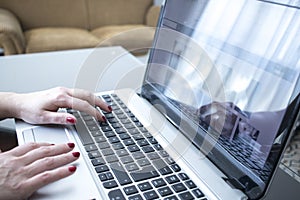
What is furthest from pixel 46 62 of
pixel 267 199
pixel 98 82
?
pixel 267 199

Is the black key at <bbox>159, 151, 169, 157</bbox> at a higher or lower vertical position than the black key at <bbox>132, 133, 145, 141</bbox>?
higher

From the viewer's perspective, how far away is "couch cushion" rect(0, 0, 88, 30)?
231cm

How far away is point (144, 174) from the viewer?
1.50ft

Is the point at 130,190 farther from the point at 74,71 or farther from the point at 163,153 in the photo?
the point at 74,71

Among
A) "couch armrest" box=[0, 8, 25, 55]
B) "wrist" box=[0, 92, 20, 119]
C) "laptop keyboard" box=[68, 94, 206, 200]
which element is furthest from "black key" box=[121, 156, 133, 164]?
"couch armrest" box=[0, 8, 25, 55]

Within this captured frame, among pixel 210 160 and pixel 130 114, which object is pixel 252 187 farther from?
pixel 130 114

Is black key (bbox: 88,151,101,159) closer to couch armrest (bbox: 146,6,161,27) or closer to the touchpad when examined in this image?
the touchpad

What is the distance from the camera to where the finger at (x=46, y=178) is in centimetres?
41

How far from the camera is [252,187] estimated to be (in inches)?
15.7

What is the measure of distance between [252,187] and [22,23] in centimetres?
236

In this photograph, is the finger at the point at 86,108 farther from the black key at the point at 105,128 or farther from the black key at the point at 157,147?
the black key at the point at 157,147

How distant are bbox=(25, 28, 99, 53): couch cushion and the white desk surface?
1094 mm

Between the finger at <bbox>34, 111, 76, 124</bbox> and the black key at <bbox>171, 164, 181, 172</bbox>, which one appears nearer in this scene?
the black key at <bbox>171, 164, 181, 172</bbox>

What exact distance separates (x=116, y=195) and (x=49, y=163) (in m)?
0.12
